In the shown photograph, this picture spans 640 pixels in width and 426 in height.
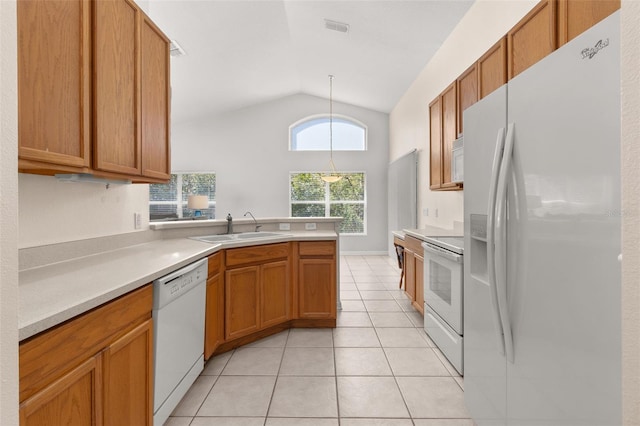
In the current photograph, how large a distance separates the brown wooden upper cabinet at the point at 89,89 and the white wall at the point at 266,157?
5.47 metres

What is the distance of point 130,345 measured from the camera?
1.29m

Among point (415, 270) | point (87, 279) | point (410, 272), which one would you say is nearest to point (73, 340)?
point (87, 279)

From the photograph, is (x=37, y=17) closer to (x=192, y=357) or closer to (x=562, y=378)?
(x=192, y=357)

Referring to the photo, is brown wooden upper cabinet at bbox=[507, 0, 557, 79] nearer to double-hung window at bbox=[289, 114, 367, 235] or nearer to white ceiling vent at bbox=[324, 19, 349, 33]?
white ceiling vent at bbox=[324, 19, 349, 33]

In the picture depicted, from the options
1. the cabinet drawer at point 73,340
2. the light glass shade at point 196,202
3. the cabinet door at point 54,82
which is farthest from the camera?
the light glass shade at point 196,202

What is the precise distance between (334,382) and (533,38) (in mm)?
2420

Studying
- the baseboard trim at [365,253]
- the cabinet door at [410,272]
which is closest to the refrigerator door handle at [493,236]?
the cabinet door at [410,272]

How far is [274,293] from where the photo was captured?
278cm

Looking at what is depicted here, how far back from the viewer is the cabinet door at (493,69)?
2.03 metres

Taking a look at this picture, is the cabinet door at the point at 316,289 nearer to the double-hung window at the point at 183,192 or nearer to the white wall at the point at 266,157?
the white wall at the point at 266,157

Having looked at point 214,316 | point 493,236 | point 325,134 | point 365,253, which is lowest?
point 365,253

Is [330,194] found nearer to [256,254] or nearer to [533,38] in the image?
[256,254]

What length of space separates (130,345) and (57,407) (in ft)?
1.23

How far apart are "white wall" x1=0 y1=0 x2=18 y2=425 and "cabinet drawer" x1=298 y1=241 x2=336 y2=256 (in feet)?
7.89
